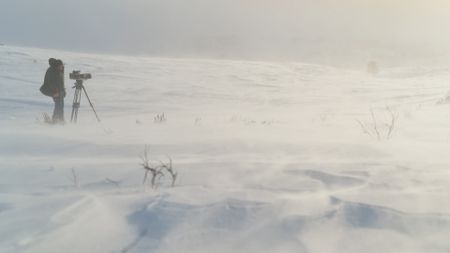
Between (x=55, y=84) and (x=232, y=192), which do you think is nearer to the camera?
(x=232, y=192)

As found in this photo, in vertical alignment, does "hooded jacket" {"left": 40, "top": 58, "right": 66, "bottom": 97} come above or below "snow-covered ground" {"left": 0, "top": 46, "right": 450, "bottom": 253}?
above

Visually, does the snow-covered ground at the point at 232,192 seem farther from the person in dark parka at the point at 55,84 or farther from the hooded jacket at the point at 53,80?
the hooded jacket at the point at 53,80

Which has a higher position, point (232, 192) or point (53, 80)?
point (53, 80)

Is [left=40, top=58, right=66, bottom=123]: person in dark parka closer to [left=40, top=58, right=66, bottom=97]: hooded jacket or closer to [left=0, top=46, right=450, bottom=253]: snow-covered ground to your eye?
[left=40, top=58, right=66, bottom=97]: hooded jacket

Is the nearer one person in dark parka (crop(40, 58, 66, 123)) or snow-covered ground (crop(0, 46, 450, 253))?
snow-covered ground (crop(0, 46, 450, 253))

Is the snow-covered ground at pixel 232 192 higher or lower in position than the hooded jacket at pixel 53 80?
lower

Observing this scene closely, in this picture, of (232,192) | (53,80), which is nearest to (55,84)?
(53,80)

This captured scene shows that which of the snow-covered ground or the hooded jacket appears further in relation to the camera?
the hooded jacket

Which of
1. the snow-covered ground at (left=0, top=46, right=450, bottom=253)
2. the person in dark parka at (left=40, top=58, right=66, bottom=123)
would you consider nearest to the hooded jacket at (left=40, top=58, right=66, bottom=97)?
the person in dark parka at (left=40, top=58, right=66, bottom=123)

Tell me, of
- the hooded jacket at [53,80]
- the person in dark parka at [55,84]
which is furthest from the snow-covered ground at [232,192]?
the hooded jacket at [53,80]

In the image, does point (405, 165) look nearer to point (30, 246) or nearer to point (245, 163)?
point (245, 163)

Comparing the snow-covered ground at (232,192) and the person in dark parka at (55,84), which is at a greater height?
the person in dark parka at (55,84)

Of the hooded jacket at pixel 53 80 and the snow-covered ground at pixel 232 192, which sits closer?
the snow-covered ground at pixel 232 192

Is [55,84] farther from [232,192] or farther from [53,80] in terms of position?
[232,192]
